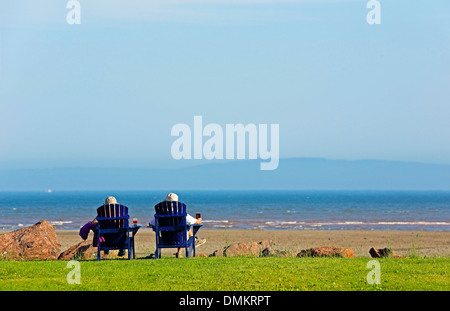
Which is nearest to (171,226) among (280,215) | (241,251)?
(241,251)

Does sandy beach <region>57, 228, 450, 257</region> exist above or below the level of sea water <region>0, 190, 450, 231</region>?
above

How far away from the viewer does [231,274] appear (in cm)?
1006

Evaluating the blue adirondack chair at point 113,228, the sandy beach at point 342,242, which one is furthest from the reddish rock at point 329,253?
the sandy beach at point 342,242

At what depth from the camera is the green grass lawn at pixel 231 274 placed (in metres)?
8.83

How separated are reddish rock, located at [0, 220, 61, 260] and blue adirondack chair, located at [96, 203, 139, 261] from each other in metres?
2.63

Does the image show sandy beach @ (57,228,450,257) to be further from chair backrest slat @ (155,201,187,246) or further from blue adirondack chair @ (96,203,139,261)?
blue adirondack chair @ (96,203,139,261)

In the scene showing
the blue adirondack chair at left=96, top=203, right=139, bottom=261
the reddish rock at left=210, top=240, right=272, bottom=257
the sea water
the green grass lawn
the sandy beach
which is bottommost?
the sea water

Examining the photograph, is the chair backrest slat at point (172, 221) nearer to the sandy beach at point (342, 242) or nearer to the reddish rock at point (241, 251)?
the reddish rock at point (241, 251)

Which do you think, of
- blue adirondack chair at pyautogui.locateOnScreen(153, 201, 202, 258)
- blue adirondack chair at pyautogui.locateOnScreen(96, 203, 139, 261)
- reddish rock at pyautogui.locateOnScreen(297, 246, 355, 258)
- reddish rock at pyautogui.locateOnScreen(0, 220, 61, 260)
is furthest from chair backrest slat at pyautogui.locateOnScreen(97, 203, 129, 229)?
reddish rock at pyautogui.locateOnScreen(297, 246, 355, 258)

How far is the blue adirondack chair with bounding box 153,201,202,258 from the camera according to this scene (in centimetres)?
1275

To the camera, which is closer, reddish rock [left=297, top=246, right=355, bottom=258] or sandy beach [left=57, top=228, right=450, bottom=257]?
reddish rock [left=297, top=246, right=355, bottom=258]

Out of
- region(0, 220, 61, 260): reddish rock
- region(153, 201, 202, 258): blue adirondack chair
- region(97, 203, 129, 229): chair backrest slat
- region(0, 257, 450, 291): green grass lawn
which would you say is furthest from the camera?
region(0, 220, 61, 260): reddish rock
